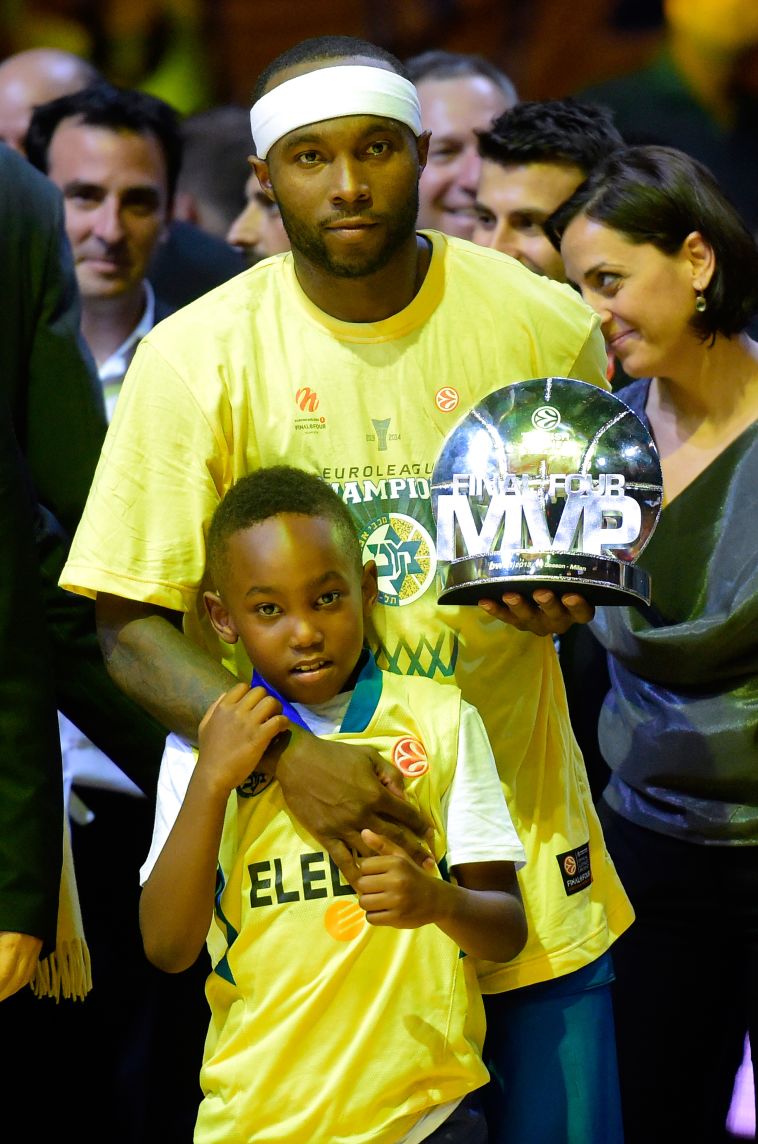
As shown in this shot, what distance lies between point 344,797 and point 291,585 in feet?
0.85

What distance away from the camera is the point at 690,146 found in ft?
16.0

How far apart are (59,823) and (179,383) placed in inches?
23.5

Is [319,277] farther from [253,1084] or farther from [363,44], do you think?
[253,1084]

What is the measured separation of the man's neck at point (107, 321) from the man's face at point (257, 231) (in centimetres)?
47

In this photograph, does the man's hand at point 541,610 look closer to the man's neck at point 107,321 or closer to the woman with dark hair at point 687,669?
the woman with dark hair at point 687,669

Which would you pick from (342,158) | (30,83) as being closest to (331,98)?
(342,158)

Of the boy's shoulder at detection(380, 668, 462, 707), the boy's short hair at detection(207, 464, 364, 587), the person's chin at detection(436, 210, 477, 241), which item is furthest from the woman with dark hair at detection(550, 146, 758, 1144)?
the person's chin at detection(436, 210, 477, 241)

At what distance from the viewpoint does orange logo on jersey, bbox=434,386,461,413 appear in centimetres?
223

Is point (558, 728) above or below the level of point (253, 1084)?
above

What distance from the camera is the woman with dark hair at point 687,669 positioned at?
2.73 metres

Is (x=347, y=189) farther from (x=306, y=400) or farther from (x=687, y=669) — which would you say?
(x=687, y=669)

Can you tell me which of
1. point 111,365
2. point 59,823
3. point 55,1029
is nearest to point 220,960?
point 59,823

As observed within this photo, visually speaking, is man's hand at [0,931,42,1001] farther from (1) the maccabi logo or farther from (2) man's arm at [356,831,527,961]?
(1) the maccabi logo

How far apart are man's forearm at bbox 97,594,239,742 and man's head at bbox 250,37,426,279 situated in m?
0.50
